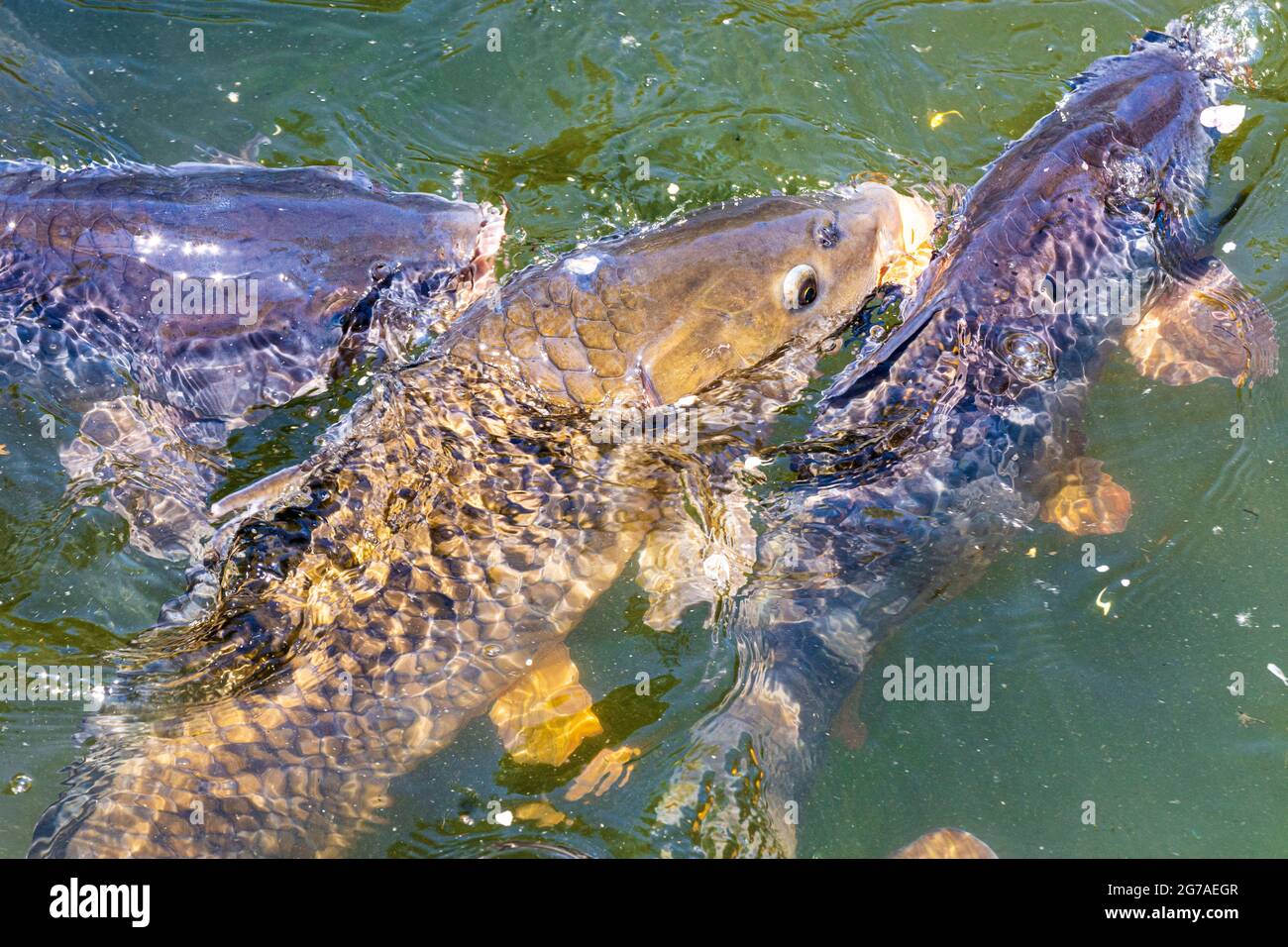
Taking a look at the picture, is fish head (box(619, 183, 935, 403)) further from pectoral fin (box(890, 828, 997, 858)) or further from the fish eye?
pectoral fin (box(890, 828, 997, 858))

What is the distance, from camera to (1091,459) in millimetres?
4863

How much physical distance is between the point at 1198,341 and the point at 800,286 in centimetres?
197

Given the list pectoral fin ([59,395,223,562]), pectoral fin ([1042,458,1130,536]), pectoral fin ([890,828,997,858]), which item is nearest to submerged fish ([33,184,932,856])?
pectoral fin ([59,395,223,562])

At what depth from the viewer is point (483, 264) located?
5230 millimetres

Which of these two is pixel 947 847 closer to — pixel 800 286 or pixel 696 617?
pixel 696 617

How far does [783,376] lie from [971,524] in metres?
1.00

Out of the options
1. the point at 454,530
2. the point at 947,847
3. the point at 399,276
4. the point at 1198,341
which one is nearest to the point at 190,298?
the point at 399,276

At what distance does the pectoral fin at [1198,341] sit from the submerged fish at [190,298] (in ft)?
10.1

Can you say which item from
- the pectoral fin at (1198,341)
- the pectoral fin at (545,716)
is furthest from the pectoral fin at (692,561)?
the pectoral fin at (1198,341)

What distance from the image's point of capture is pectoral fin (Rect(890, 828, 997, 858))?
13.4 ft

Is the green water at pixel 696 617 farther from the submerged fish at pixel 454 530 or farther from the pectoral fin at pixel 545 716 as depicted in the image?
the submerged fish at pixel 454 530

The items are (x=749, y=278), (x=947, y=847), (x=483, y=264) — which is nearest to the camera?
(x=947, y=847)

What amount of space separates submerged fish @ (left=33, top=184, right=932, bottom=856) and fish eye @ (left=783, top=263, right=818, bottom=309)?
1 cm
